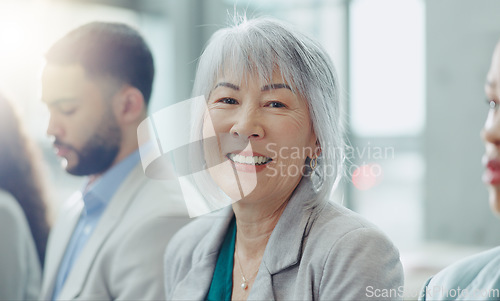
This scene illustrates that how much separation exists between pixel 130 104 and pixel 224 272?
1.51 ft

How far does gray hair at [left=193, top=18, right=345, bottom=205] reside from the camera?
96cm

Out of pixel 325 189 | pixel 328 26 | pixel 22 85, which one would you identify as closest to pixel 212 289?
pixel 325 189

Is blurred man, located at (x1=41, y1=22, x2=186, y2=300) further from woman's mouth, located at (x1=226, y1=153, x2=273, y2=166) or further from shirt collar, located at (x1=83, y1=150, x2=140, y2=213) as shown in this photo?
woman's mouth, located at (x1=226, y1=153, x2=273, y2=166)

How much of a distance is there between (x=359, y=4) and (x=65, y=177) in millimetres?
800

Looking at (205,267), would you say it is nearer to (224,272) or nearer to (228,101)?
(224,272)

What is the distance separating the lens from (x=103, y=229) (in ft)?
4.17

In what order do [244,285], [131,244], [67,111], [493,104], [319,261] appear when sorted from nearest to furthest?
[493,104]
[319,261]
[244,285]
[131,244]
[67,111]

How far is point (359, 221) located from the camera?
3.04 ft

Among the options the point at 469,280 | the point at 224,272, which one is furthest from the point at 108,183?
the point at 469,280

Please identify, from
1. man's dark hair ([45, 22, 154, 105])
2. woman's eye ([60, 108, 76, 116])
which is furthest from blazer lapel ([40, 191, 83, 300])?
man's dark hair ([45, 22, 154, 105])

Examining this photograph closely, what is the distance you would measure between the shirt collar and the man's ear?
0.08m

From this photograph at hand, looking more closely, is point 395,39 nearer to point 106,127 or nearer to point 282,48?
point 282,48

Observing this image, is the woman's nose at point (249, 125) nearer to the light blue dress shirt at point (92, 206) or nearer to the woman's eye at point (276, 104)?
the woman's eye at point (276, 104)

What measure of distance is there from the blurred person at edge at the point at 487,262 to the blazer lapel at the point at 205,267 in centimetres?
39
